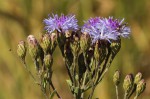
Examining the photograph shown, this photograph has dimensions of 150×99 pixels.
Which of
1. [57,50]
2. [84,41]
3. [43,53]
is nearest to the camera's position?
[84,41]

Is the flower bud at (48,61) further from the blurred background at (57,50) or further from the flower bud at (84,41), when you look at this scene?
the blurred background at (57,50)

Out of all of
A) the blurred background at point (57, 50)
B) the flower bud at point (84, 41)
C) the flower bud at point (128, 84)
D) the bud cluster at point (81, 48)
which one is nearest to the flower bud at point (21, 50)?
the bud cluster at point (81, 48)

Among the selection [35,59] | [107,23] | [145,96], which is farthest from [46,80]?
[145,96]

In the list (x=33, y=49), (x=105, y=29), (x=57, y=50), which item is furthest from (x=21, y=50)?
(x=57, y=50)

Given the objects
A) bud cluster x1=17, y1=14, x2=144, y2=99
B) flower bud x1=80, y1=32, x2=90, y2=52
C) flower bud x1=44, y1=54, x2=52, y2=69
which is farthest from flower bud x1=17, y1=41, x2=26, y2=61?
flower bud x1=80, y1=32, x2=90, y2=52

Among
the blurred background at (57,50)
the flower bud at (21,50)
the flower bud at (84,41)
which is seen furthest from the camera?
the blurred background at (57,50)

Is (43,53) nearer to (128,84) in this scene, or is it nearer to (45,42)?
(45,42)

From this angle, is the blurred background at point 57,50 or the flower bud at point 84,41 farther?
the blurred background at point 57,50
